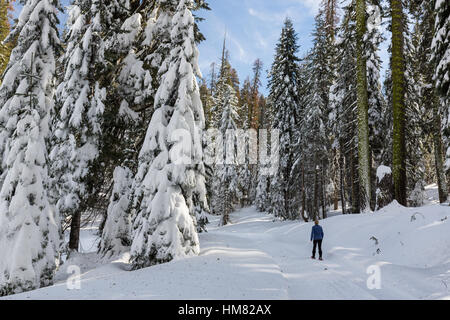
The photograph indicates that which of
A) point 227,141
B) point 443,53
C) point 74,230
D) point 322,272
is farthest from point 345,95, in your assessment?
point 74,230

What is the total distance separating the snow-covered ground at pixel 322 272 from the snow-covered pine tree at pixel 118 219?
2.00 ft

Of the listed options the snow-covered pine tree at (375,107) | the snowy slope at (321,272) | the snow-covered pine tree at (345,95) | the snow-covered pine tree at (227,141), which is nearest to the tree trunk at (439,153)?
the snow-covered pine tree at (375,107)

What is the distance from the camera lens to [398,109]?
12.6m

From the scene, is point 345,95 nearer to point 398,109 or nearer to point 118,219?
point 398,109

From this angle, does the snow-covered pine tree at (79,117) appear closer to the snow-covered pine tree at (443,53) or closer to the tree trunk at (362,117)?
the snow-covered pine tree at (443,53)

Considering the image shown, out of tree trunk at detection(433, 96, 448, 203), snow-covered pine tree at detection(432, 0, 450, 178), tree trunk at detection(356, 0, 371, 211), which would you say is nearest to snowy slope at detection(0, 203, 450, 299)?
tree trunk at detection(356, 0, 371, 211)

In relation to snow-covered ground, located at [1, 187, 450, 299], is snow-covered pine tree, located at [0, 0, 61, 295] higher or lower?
higher

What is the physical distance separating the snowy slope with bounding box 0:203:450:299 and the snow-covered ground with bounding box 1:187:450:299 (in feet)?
0.07

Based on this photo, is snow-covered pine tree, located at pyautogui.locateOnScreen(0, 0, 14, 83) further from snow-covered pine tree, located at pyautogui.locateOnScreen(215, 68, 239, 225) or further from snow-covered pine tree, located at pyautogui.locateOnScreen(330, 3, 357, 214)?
snow-covered pine tree, located at pyautogui.locateOnScreen(330, 3, 357, 214)

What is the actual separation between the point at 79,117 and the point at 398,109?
13.7 metres

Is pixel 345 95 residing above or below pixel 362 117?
above

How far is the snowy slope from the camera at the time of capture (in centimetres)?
673

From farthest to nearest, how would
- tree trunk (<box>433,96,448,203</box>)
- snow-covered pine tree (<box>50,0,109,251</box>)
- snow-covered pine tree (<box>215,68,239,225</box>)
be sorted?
1. snow-covered pine tree (<box>215,68,239,225</box>)
2. tree trunk (<box>433,96,448,203</box>)
3. snow-covered pine tree (<box>50,0,109,251</box>)
